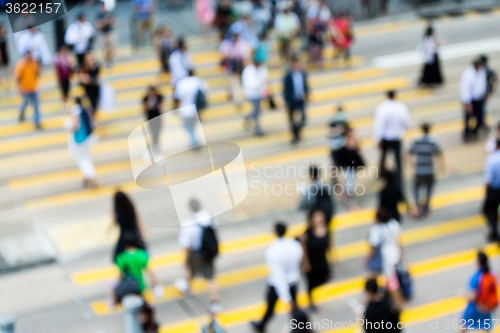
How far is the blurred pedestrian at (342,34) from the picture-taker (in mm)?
17250

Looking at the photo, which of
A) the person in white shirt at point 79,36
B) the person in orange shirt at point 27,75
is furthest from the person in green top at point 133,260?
the person in white shirt at point 79,36

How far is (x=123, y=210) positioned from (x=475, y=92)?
7830mm

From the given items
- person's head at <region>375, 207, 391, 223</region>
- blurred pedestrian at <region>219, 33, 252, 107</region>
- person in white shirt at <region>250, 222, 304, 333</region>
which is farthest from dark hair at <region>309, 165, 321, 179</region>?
blurred pedestrian at <region>219, 33, 252, 107</region>

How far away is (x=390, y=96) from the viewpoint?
1134cm

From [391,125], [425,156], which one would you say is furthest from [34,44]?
[425,156]

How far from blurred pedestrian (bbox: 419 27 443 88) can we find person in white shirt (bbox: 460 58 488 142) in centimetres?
221

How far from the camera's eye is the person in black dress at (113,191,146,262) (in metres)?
8.62

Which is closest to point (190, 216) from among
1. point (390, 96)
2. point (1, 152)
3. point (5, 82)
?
point (390, 96)

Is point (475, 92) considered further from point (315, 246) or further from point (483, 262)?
point (483, 262)

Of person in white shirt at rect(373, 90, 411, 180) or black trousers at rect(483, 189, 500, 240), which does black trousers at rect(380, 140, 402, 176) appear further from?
black trousers at rect(483, 189, 500, 240)

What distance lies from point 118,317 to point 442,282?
14.2 feet

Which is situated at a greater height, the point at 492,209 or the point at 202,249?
the point at 202,249

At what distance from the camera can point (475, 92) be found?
13.6m

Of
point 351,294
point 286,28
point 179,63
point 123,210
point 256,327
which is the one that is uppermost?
point 286,28
